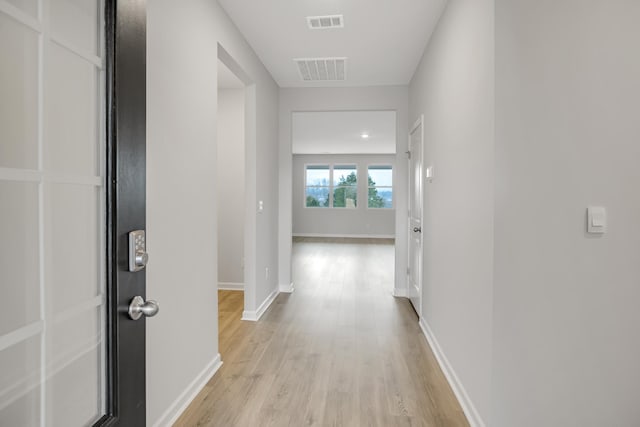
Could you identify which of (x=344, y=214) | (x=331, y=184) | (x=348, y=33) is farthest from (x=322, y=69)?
(x=344, y=214)

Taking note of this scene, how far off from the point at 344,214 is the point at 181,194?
9.54 meters

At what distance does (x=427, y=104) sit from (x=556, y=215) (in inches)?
76.8

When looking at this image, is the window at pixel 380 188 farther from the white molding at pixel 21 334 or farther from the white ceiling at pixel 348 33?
the white molding at pixel 21 334

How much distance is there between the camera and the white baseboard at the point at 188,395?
1908 millimetres

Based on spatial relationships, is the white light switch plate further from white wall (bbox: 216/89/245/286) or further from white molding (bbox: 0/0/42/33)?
white wall (bbox: 216/89/245/286)

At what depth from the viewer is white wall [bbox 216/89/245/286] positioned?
465cm

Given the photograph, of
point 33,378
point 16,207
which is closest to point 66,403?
point 33,378

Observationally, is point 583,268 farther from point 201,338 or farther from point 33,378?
point 201,338

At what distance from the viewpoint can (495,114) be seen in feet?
5.57

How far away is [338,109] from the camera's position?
15.0ft

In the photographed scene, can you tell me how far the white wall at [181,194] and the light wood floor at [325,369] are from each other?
30cm

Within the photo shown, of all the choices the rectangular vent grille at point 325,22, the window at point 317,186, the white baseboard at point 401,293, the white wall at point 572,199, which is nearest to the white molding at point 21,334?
the white wall at point 572,199

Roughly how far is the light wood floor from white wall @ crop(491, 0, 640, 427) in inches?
27.6

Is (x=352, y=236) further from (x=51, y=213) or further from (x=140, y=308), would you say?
(x=51, y=213)
